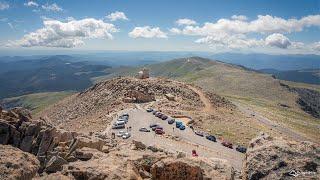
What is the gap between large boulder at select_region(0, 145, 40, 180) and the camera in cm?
2072

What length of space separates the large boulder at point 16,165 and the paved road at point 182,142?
146 ft

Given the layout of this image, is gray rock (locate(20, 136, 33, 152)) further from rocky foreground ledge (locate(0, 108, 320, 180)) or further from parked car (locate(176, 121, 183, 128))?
parked car (locate(176, 121, 183, 128))

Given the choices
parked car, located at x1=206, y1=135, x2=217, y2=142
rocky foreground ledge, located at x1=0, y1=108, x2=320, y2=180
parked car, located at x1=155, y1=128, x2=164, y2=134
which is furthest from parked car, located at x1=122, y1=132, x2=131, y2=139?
rocky foreground ledge, located at x1=0, y1=108, x2=320, y2=180

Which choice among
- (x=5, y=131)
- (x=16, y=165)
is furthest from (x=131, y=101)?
(x=16, y=165)

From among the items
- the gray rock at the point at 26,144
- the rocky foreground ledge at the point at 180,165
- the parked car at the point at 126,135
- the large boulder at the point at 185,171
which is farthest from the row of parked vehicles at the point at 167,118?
the large boulder at the point at 185,171

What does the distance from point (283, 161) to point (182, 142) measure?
218 ft

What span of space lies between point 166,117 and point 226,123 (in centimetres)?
1869

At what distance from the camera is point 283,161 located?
18.1m

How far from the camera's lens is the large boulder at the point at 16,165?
68.0 ft

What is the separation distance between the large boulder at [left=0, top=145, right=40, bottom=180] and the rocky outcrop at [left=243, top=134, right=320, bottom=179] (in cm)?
1247

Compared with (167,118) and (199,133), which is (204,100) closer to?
(167,118)

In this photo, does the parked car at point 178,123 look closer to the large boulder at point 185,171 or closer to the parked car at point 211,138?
the parked car at point 211,138

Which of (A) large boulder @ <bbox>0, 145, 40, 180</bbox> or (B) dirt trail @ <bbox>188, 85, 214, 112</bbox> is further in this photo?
(B) dirt trail @ <bbox>188, 85, 214, 112</bbox>

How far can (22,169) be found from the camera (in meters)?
21.9
